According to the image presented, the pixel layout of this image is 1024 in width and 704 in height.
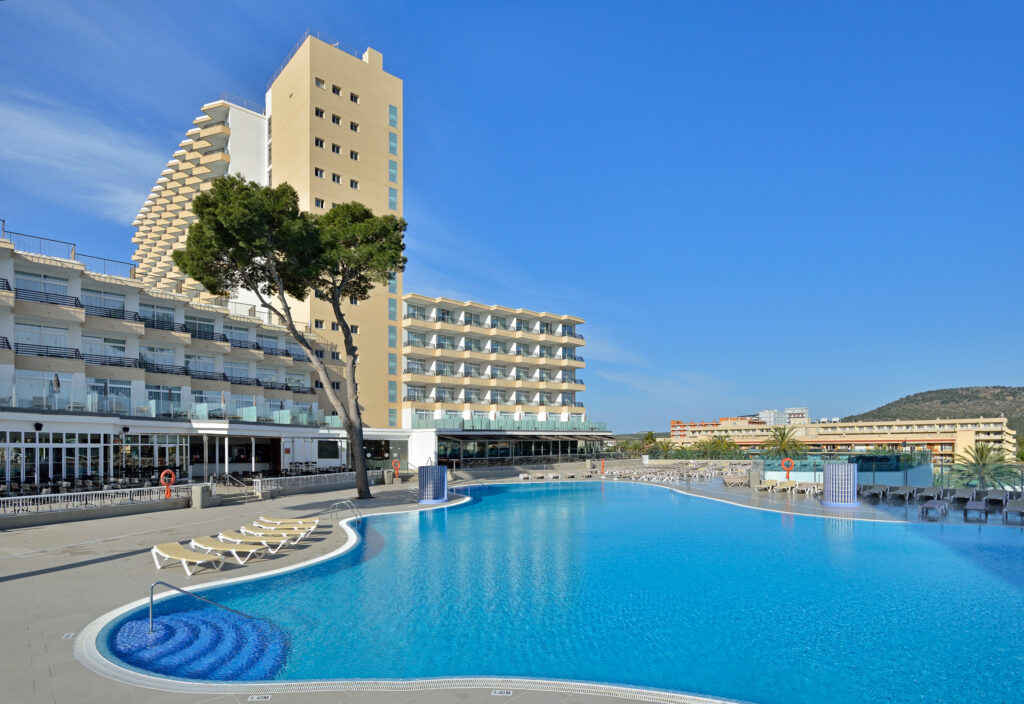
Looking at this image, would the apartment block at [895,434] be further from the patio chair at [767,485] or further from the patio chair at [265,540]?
the patio chair at [265,540]

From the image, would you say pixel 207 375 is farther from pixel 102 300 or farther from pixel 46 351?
pixel 46 351

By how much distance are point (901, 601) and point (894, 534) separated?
764 cm

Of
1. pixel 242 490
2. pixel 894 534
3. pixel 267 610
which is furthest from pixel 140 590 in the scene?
pixel 894 534

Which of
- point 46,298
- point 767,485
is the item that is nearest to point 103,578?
point 46,298

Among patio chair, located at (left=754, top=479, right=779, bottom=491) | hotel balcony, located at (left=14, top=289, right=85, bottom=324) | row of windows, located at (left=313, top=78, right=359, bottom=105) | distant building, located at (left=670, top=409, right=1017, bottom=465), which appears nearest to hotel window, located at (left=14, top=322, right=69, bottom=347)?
hotel balcony, located at (left=14, top=289, right=85, bottom=324)

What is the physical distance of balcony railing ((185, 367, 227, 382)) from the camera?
32.9 metres

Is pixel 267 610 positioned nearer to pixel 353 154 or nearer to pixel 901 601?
pixel 901 601

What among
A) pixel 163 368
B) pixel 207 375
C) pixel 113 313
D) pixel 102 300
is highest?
pixel 102 300

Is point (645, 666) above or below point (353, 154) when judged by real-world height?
below

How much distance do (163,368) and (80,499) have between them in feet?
43.7

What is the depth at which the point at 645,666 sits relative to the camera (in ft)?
26.4

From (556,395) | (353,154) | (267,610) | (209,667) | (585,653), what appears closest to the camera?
(209,667)

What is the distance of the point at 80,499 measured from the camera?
1888cm

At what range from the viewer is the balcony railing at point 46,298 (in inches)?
989
